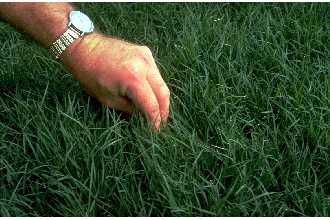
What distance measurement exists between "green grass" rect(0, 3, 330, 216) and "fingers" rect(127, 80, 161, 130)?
6cm

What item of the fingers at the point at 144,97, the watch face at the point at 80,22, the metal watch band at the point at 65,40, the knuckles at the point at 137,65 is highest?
the watch face at the point at 80,22

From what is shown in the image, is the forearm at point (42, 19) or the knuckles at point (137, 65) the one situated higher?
the forearm at point (42, 19)

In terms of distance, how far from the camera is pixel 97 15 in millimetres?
2459

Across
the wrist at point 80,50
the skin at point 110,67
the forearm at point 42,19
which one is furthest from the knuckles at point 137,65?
the forearm at point 42,19

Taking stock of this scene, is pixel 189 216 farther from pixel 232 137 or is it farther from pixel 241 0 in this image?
pixel 241 0

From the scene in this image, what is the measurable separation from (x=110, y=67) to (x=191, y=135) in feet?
0.95

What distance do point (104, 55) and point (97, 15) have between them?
2.85 feet

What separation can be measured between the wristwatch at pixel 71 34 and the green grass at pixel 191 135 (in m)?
0.15

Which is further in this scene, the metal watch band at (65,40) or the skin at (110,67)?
the metal watch band at (65,40)

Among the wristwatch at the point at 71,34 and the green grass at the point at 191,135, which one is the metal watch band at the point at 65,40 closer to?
the wristwatch at the point at 71,34

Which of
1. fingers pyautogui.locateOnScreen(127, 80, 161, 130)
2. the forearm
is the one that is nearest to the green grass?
fingers pyautogui.locateOnScreen(127, 80, 161, 130)

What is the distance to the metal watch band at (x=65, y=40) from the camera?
1.69m

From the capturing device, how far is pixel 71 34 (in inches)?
66.8

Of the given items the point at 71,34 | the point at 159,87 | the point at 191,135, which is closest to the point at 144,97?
the point at 159,87
